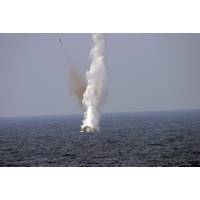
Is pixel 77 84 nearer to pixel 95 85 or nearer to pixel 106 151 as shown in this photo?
pixel 95 85

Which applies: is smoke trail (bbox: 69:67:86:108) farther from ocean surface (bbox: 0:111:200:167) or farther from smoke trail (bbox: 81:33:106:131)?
ocean surface (bbox: 0:111:200:167)

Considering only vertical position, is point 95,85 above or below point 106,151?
above

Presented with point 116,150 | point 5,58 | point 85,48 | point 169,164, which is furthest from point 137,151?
point 5,58

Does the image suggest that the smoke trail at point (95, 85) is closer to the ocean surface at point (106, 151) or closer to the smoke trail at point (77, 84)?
the smoke trail at point (77, 84)

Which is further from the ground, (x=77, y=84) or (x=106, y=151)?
(x=77, y=84)

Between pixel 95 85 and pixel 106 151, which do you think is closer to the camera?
pixel 106 151

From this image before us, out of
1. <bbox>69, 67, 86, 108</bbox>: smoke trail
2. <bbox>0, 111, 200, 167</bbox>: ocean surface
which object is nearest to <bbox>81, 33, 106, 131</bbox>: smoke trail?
<bbox>69, 67, 86, 108</bbox>: smoke trail

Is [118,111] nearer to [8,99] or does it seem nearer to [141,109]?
[141,109]

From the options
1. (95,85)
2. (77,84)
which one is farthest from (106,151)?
(77,84)
